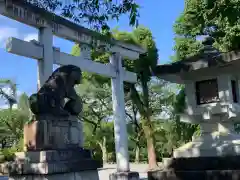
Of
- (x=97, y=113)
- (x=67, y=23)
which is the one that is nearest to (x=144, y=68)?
(x=67, y=23)

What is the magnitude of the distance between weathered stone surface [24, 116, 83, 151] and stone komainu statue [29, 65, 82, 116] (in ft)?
0.54

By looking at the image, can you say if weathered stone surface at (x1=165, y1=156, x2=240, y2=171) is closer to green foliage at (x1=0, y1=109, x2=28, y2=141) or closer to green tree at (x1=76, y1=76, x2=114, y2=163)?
green tree at (x1=76, y1=76, x2=114, y2=163)

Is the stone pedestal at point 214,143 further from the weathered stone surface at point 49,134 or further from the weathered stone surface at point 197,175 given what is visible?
the weathered stone surface at point 49,134

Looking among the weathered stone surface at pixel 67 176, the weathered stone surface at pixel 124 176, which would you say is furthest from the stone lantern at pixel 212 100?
the weathered stone surface at pixel 124 176

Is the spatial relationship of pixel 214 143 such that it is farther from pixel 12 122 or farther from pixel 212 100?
pixel 12 122

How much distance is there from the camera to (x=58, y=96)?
5938 millimetres

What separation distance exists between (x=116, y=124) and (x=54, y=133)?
692 cm

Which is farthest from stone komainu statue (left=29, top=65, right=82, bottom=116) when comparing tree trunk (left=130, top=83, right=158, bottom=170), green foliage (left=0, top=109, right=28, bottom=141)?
green foliage (left=0, top=109, right=28, bottom=141)

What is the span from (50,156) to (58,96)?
3.66 feet

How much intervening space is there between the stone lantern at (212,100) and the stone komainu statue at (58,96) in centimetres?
250

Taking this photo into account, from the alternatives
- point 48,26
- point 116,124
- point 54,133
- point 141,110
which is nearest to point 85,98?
point 141,110

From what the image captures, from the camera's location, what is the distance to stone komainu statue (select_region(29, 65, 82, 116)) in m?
5.66

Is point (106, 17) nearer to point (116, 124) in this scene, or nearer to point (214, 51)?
point (214, 51)

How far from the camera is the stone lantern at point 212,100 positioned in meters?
6.93
